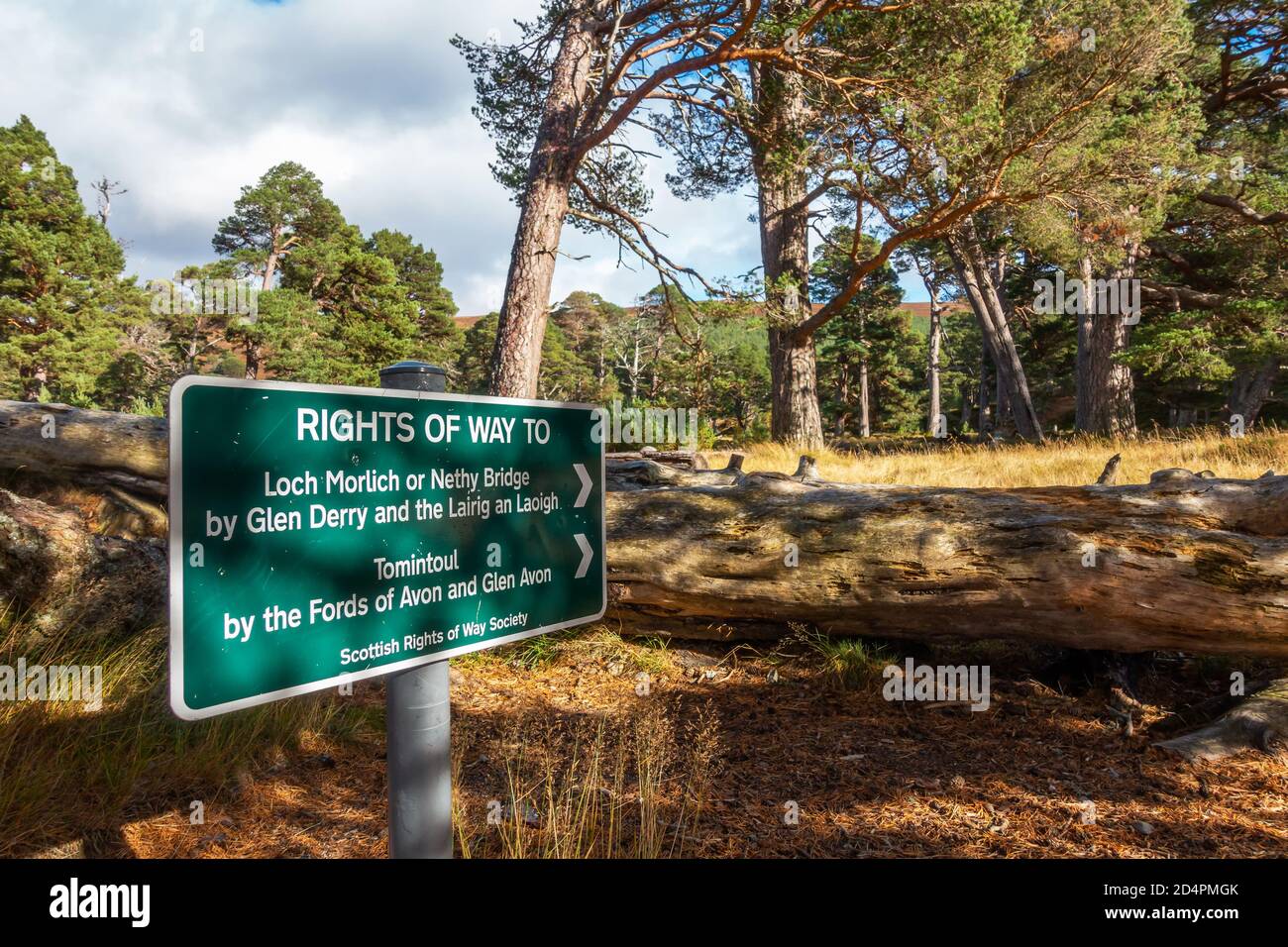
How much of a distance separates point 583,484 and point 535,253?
7031mm

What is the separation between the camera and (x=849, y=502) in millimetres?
4512

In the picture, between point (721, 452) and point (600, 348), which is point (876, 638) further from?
point (600, 348)

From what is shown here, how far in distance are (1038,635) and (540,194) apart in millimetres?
6773

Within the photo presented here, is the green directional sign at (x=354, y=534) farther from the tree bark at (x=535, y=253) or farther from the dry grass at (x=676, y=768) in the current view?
the tree bark at (x=535, y=253)

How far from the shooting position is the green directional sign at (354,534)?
1143mm

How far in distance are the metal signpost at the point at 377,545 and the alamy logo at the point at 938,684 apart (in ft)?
9.75

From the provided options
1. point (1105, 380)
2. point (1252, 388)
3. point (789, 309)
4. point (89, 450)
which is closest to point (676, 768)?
point (89, 450)

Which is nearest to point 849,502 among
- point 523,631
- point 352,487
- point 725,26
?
point 523,631

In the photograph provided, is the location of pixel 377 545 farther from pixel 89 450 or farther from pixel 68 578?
pixel 89 450

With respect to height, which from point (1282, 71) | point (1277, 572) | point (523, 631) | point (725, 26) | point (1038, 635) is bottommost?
point (1038, 635)
